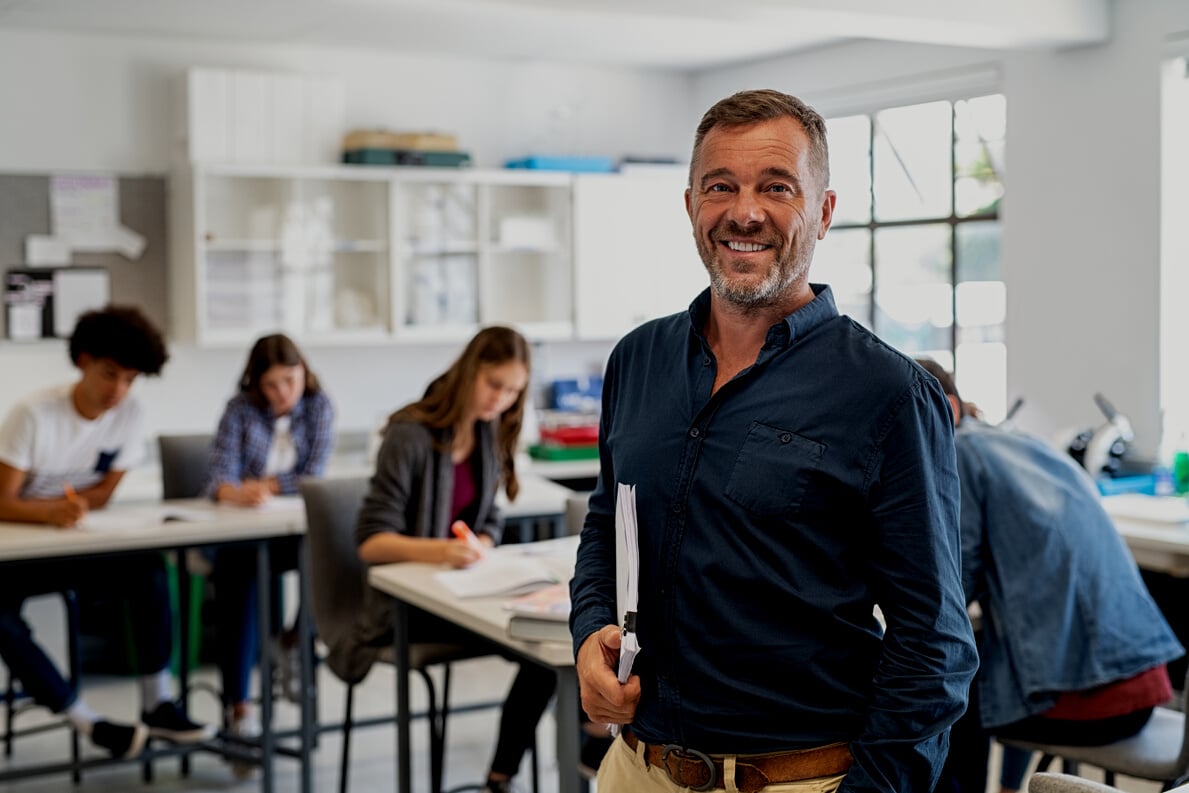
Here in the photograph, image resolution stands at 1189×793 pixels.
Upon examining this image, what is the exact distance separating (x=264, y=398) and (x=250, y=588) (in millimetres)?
604

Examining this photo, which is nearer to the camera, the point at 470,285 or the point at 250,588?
the point at 250,588

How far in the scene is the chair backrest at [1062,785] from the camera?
1477 mm

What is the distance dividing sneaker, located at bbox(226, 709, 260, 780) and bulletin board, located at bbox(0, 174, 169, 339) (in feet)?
7.00

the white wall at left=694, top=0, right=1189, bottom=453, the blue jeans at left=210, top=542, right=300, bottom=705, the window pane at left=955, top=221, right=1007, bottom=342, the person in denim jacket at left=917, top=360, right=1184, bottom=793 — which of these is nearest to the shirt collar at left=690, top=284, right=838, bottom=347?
the person in denim jacket at left=917, top=360, right=1184, bottom=793

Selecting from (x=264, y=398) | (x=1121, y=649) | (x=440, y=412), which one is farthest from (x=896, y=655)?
(x=264, y=398)

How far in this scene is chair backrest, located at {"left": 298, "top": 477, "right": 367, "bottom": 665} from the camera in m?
3.51

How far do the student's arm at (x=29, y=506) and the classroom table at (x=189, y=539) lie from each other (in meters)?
0.03

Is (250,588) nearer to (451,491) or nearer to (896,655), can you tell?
(451,491)

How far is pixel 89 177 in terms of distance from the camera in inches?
228

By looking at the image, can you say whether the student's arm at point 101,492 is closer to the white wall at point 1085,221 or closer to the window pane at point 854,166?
the white wall at point 1085,221

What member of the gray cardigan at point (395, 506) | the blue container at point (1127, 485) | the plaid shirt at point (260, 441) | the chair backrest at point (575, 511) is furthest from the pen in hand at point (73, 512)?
the blue container at point (1127, 485)

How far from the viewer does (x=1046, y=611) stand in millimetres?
2629

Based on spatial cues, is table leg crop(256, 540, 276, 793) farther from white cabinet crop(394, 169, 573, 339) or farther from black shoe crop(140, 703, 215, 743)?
white cabinet crop(394, 169, 573, 339)

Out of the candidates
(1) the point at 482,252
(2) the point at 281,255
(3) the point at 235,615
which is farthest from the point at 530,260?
(3) the point at 235,615
